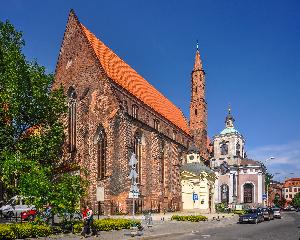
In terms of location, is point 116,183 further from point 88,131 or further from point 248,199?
point 248,199

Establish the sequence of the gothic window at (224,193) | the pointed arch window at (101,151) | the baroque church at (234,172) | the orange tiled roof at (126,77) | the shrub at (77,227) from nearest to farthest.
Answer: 1. the shrub at (77,227)
2. the pointed arch window at (101,151)
3. the orange tiled roof at (126,77)
4. the baroque church at (234,172)
5. the gothic window at (224,193)

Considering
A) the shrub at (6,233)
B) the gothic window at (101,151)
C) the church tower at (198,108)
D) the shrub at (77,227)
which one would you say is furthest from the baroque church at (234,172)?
the shrub at (6,233)

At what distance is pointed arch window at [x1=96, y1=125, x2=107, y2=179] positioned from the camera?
40438 millimetres

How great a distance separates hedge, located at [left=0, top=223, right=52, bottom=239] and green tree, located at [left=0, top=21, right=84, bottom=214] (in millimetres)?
8263

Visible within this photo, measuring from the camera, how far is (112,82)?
139ft

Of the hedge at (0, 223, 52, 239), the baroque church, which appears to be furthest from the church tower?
the hedge at (0, 223, 52, 239)

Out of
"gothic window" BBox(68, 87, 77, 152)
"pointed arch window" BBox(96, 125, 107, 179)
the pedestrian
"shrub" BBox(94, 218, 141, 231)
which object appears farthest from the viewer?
"gothic window" BBox(68, 87, 77, 152)

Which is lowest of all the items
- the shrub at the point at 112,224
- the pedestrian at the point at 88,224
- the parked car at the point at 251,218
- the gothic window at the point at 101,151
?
the parked car at the point at 251,218

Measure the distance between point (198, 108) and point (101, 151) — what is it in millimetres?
33327

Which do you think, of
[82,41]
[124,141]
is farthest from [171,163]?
[82,41]

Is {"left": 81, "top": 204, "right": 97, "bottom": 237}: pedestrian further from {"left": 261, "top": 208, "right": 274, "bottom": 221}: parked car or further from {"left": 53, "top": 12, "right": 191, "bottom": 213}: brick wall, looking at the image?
{"left": 261, "top": 208, "right": 274, "bottom": 221}: parked car

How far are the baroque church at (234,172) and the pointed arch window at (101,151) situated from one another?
45882mm

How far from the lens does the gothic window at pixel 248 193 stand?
81125 millimetres

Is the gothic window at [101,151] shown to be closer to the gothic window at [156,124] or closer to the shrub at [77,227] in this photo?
the gothic window at [156,124]
